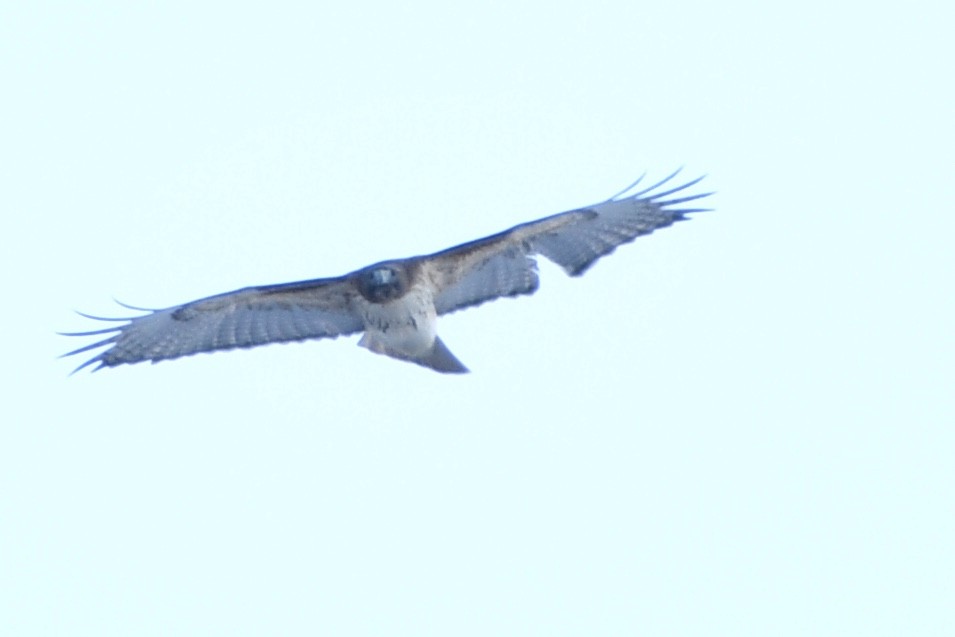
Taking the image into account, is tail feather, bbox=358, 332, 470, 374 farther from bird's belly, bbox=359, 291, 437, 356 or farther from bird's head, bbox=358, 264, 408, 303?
bird's head, bbox=358, 264, 408, 303

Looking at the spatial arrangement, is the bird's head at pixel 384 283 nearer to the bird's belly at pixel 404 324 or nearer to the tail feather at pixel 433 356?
the bird's belly at pixel 404 324

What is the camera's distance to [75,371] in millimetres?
13320

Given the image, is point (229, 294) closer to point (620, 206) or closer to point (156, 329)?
point (156, 329)

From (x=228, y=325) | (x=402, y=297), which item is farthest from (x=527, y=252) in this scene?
(x=228, y=325)

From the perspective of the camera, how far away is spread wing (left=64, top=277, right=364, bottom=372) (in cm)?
1325

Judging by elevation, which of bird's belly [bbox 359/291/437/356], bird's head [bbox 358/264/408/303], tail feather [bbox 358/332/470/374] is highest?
bird's head [bbox 358/264/408/303]

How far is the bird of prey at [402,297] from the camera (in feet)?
42.5

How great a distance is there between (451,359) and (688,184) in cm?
239

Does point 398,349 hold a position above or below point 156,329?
below

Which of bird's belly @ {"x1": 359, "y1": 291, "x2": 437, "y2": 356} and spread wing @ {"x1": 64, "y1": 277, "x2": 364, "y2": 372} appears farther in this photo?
spread wing @ {"x1": 64, "y1": 277, "x2": 364, "y2": 372}

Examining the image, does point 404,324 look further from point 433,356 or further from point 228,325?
point 228,325

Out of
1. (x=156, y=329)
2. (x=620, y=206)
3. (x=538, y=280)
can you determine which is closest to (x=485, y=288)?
(x=538, y=280)

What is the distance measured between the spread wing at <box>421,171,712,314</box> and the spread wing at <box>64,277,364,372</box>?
31.0 inches

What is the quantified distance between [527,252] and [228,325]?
2.51m
